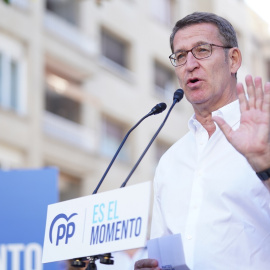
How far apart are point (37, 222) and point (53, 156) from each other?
50.9 feet

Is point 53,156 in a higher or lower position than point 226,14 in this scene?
lower

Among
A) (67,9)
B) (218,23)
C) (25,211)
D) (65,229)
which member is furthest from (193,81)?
(67,9)

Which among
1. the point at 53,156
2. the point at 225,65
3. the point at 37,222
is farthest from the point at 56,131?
the point at 225,65

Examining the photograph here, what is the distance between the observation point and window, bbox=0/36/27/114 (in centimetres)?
2058

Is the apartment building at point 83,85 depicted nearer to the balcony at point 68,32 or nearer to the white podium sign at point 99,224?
the balcony at point 68,32

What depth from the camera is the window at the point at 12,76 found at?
20578 mm

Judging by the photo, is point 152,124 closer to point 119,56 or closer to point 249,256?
point 119,56

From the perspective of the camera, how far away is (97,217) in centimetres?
417

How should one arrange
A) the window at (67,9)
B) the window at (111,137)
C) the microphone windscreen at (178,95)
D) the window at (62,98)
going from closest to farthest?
the microphone windscreen at (178,95)
the window at (62,98)
the window at (67,9)
the window at (111,137)

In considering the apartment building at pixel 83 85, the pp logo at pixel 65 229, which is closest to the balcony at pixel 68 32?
the apartment building at pixel 83 85

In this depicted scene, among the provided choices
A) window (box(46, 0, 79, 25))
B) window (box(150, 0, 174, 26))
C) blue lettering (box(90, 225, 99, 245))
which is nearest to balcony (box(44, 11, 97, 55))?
window (box(46, 0, 79, 25))

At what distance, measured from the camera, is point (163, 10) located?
28953 mm

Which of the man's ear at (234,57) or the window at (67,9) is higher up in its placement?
the window at (67,9)

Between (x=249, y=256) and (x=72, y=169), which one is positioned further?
(x=72, y=169)
